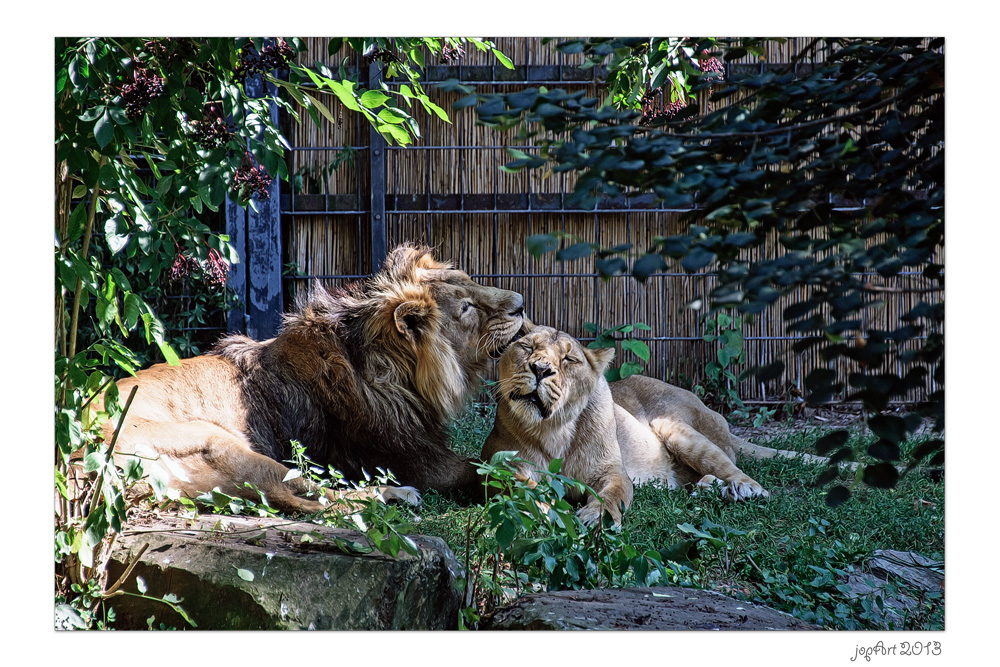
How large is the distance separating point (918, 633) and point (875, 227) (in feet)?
3.69

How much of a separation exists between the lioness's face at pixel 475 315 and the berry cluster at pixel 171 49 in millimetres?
1160

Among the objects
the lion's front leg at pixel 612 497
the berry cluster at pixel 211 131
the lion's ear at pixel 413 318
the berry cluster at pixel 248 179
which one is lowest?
the lion's front leg at pixel 612 497

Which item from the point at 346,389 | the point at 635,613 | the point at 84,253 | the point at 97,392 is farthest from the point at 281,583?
the point at 346,389

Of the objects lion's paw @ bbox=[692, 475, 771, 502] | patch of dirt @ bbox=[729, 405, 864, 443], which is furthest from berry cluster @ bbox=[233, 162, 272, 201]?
patch of dirt @ bbox=[729, 405, 864, 443]

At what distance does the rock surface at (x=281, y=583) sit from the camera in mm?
1838

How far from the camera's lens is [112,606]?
1.93 m

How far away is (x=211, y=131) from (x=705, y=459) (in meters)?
2.18

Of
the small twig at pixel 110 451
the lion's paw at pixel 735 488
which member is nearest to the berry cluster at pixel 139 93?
the small twig at pixel 110 451

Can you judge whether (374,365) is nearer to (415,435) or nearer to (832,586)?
(415,435)

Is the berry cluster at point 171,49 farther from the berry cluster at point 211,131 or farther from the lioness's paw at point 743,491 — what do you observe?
the lioness's paw at point 743,491

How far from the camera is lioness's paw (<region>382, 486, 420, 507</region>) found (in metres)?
2.68

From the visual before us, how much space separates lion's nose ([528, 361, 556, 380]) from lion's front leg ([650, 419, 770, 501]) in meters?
0.81

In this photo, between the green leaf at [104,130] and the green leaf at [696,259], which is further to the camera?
the green leaf at [104,130]
